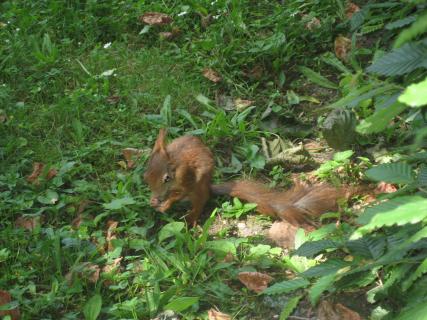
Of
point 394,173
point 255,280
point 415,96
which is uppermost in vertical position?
point 415,96

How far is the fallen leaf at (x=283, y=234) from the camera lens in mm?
3162

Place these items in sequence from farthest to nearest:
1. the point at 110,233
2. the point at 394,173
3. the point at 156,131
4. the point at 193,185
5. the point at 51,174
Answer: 1. the point at 156,131
2. the point at 51,174
3. the point at 193,185
4. the point at 110,233
5. the point at 394,173

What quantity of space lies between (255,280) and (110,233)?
90cm

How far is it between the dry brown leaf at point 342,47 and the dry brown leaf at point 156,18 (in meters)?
1.47

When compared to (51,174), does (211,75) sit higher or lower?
higher

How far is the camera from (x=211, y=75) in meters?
4.47

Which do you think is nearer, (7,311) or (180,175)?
(7,311)

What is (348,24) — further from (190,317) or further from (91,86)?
(190,317)

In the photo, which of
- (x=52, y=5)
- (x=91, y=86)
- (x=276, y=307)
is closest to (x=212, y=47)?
(x=91, y=86)

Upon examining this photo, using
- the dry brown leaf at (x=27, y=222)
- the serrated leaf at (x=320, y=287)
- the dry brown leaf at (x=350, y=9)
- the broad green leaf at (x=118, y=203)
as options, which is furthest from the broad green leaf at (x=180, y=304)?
the dry brown leaf at (x=350, y=9)

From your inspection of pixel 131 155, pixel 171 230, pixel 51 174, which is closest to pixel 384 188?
pixel 171 230

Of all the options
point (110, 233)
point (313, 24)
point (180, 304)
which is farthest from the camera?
point (313, 24)

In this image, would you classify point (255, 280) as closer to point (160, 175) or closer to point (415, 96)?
point (160, 175)

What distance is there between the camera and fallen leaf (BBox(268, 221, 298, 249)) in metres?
3.16
